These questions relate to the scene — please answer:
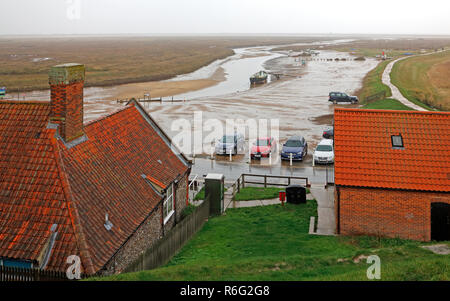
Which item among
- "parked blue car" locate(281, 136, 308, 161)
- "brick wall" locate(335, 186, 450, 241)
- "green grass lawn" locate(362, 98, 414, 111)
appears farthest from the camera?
"green grass lawn" locate(362, 98, 414, 111)

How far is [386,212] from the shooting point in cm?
1683

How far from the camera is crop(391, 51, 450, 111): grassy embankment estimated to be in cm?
5716

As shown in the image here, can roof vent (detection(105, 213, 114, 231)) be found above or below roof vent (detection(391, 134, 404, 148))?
below

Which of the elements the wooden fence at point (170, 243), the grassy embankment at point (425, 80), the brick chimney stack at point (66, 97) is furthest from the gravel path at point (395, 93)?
the brick chimney stack at point (66, 97)

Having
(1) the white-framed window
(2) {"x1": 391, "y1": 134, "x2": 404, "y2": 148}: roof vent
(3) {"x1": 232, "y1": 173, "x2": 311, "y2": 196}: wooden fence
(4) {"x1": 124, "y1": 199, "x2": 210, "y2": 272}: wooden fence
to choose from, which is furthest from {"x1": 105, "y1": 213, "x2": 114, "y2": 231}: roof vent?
(2) {"x1": 391, "y1": 134, "x2": 404, "y2": 148}: roof vent

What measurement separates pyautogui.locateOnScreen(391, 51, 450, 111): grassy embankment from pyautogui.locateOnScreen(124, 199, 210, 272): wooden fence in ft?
133

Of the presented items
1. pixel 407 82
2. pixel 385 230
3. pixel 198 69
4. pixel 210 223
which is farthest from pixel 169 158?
pixel 198 69

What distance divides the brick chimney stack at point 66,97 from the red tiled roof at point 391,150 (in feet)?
33.0

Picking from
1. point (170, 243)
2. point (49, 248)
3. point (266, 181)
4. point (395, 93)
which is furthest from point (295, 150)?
point (395, 93)

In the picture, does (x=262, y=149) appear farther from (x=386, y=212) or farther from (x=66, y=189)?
(x=66, y=189)

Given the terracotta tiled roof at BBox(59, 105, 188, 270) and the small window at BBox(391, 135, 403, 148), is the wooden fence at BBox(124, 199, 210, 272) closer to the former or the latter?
the terracotta tiled roof at BBox(59, 105, 188, 270)

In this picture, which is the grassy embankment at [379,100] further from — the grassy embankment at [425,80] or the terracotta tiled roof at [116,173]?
the terracotta tiled roof at [116,173]

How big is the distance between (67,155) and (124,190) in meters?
2.29

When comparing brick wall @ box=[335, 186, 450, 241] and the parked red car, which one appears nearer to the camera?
brick wall @ box=[335, 186, 450, 241]
